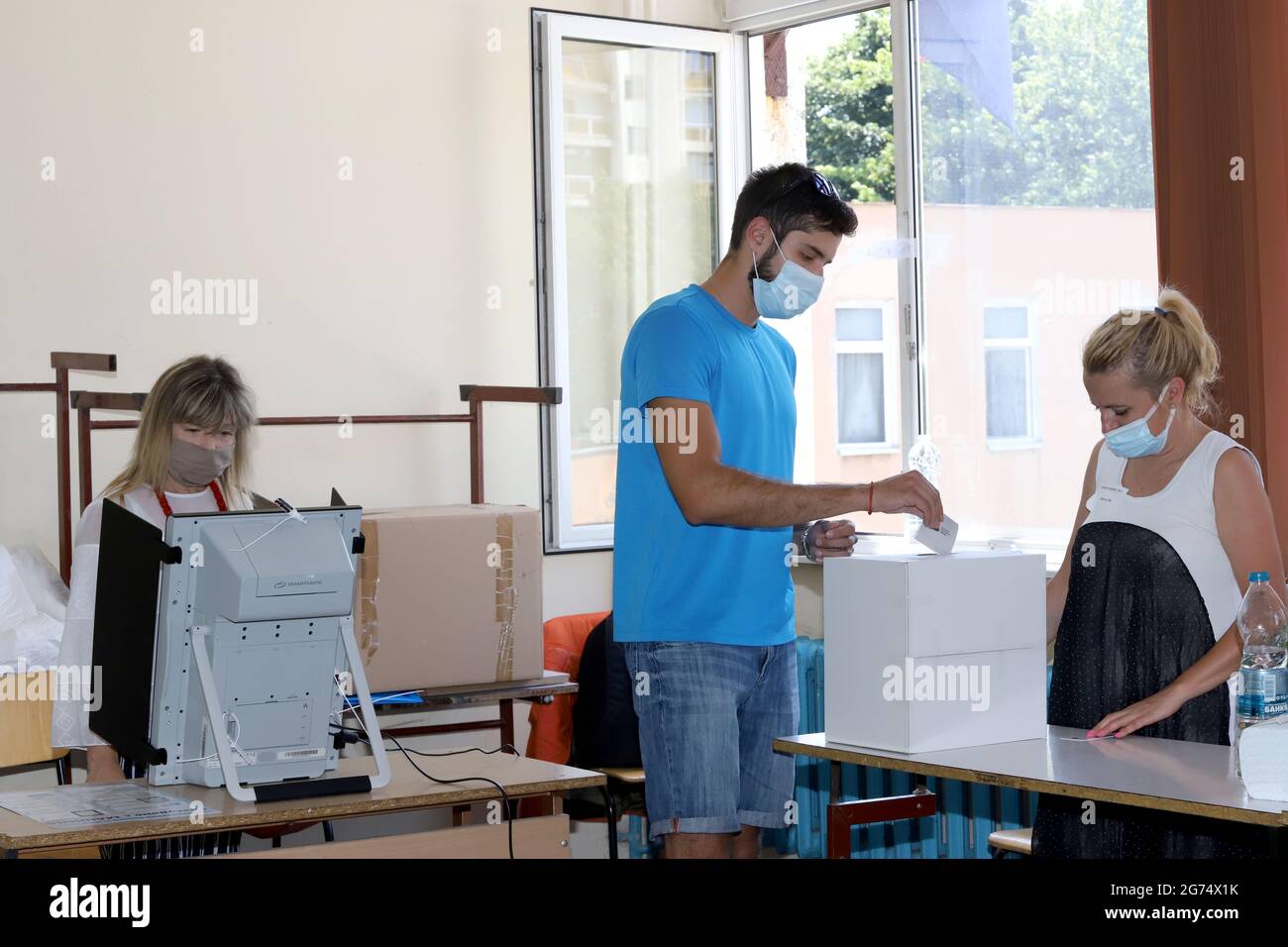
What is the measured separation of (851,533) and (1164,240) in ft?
4.22

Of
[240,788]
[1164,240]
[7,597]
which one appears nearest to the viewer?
[240,788]

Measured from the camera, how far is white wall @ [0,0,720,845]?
361 centimetres

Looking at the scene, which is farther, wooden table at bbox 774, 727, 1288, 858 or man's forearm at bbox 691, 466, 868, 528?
man's forearm at bbox 691, 466, 868, 528

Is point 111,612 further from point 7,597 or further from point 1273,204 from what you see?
point 1273,204

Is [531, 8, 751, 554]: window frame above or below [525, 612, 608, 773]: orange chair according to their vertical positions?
above

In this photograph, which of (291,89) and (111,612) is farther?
(291,89)

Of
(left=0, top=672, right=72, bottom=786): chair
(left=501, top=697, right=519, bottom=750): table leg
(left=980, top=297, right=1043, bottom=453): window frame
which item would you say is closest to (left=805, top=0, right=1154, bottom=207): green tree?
(left=980, top=297, right=1043, bottom=453): window frame

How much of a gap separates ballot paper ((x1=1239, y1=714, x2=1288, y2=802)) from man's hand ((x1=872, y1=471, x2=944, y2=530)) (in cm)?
59

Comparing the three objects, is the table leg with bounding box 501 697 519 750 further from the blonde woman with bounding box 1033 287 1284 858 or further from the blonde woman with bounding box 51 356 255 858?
the blonde woman with bounding box 1033 287 1284 858

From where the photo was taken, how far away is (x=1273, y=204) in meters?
3.18

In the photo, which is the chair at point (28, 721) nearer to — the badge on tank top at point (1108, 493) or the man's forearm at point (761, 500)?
the man's forearm at point (761, 500)

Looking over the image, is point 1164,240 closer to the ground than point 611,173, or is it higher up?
closer to the ground

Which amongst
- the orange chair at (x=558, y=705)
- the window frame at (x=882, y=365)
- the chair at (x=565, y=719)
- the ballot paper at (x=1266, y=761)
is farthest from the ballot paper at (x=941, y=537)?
the window frame at (x=882, y=365)
